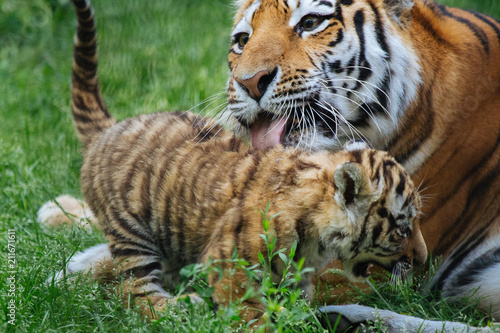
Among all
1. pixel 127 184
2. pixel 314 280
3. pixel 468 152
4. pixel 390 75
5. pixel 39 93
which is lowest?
pixel 39 93

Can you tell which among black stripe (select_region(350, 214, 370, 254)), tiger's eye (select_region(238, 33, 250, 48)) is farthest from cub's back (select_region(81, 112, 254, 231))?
black stripe (select_region(350, 214, 370, 254))

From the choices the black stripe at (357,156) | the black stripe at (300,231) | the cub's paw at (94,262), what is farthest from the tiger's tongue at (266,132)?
the cub's paw at (94,262)

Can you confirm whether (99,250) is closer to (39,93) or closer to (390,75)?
(390,75)

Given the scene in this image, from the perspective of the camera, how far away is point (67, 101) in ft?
18.2

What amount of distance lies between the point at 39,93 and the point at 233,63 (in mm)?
2944

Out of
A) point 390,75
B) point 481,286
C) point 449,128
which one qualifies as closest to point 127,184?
point 390,75

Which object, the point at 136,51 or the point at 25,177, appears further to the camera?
the point at 136,51

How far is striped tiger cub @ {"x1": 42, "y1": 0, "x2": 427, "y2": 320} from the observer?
271cm

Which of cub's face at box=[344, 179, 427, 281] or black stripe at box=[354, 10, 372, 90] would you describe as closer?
cub's face at box=[344, 179, 427, 281]

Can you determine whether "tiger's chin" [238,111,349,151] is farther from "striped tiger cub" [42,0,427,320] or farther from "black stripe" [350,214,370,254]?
"black stripe" [350,214,370,254]

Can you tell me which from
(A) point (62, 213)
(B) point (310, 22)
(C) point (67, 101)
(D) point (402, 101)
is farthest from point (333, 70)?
(C) point (67, 101)

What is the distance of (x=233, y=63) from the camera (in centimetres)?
335

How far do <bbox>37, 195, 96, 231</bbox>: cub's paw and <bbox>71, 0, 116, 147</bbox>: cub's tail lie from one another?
1.55 feet

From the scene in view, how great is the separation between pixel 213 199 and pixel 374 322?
871mm
